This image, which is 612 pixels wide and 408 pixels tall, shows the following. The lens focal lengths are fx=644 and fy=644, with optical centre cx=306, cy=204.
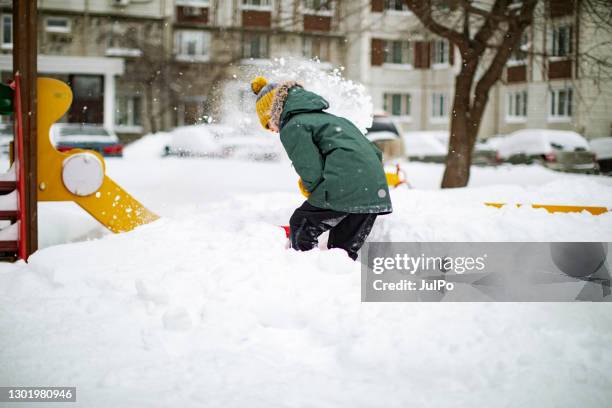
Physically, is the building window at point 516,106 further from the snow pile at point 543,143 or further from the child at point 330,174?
the child at point 330,174

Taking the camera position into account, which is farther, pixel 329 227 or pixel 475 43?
pixel 475 43

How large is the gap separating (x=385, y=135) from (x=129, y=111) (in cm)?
1602

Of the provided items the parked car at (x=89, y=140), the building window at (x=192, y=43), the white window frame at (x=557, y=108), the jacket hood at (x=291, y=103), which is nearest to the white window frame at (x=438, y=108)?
the white window frame at (x=557, y=108)

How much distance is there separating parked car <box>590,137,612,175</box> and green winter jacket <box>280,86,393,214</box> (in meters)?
12.1

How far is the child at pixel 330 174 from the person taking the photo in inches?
145

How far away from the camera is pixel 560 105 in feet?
80.9

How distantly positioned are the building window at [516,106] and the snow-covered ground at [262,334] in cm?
2384

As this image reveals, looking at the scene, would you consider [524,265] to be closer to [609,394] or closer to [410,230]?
[410,230]

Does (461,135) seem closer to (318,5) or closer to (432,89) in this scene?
(318,5)

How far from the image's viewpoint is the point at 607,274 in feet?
12.9

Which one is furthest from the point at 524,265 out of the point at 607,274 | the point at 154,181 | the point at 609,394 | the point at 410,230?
the point at 154,181

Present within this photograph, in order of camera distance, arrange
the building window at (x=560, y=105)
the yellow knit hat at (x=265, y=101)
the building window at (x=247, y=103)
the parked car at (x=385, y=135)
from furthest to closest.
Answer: the building window at (x=560, y=105)
the parked car at (x=385, y=135)
the building window at (x=247, y=103)
the yellow knit hat at (x=265, y=101)

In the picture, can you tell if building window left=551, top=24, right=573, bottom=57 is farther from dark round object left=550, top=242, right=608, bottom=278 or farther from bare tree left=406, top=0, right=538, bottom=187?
dark round object left=550, top=242, right=608, bottom=278

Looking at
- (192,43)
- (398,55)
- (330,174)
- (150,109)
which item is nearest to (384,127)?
(330,174)
